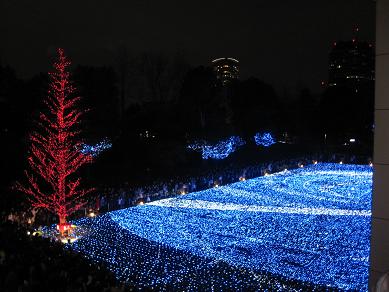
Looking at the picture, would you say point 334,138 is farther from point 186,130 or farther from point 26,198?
point 26,198

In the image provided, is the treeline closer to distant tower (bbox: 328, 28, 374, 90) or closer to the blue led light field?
the blue led light field

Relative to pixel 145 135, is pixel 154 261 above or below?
below

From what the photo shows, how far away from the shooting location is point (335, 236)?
12.2 metres

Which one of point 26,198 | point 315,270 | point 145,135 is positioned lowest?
point 315,270

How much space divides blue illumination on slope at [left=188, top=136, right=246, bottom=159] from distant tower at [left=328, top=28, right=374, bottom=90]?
39.4 m

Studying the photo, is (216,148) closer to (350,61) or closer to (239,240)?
(239,240)

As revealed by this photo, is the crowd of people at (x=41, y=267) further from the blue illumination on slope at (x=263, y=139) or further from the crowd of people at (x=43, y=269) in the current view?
the blue illumination on slope at (x=263, y=139)

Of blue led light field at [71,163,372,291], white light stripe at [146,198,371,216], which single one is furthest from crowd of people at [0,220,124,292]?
white light stripe at [146,198,371,216]

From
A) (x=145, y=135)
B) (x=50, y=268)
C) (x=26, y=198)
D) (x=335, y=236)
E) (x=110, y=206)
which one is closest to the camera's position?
(x=50, y=268)

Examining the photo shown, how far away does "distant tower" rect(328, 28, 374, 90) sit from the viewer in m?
62.8

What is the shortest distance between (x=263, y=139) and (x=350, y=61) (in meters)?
44.5

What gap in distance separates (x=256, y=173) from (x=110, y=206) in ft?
35.8

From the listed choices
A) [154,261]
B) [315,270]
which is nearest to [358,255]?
[315,270]

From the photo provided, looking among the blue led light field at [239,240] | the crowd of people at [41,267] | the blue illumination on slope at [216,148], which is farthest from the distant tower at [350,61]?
the crowd of people at [41,267]
